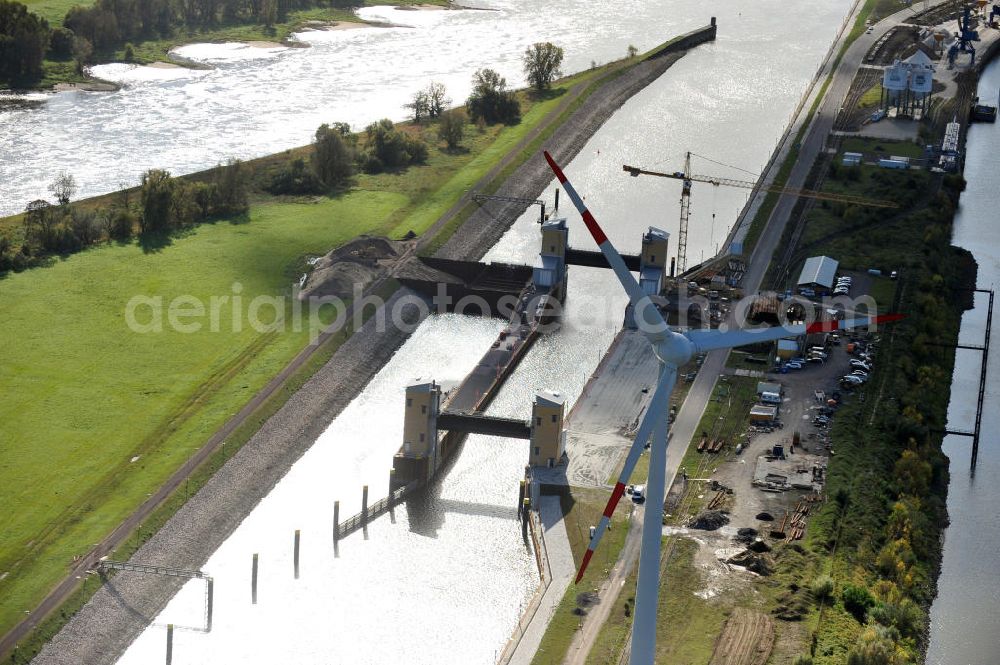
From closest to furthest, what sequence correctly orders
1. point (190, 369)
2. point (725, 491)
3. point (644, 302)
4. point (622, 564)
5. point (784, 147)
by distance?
point (644, 302) → point (622, 564) → point (725, 491) → point (190, 369) → point (784, 147)

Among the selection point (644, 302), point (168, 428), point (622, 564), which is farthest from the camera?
point (168, 428)

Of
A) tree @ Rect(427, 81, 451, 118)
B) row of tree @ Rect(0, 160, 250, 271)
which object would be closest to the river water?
tree @ Rect(427, 81, 451, 118)

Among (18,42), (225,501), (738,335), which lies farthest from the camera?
(18,42)

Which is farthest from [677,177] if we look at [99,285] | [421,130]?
[99,285]

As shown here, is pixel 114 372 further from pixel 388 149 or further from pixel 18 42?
pixel 18 42

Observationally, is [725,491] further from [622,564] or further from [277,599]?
[277,599]

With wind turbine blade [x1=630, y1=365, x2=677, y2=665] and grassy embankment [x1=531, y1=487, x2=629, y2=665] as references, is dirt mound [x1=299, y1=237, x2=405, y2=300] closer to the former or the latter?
grassy embankment [x1=531, y1=487, x2=629, y2=665]

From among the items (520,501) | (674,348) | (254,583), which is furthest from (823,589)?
(254,583)
